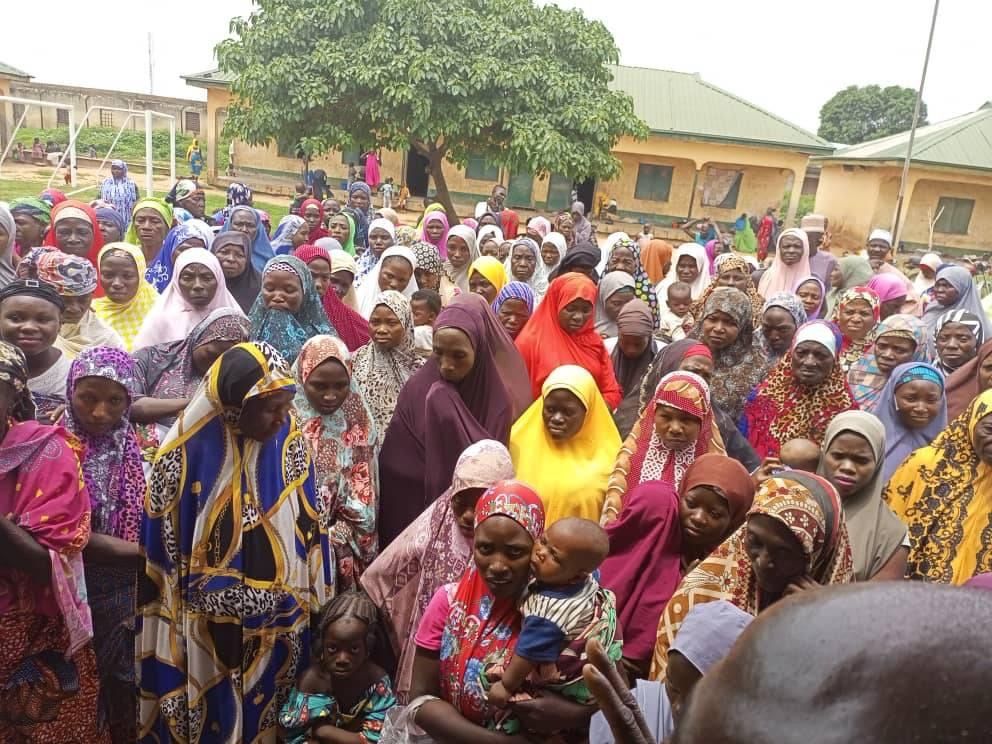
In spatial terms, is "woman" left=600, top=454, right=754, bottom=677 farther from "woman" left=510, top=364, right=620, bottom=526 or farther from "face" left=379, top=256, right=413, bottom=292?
"face" left=379, top=256, right=413, bottom=292

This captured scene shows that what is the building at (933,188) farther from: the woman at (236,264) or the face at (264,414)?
the face at (264,414)

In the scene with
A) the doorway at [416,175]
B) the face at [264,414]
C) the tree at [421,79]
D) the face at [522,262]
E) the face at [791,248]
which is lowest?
the face at [264,414]

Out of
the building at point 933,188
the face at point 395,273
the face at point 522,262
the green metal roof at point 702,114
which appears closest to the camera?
the face at point 395,273

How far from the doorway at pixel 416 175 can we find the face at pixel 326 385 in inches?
882

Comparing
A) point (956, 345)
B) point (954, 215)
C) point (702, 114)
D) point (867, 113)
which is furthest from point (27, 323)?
point (867, 113)

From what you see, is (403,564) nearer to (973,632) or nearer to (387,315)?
(387,315)

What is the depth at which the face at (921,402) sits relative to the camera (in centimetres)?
369

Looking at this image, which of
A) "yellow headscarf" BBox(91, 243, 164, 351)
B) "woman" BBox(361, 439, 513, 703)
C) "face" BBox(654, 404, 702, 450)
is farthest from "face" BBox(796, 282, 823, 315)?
"yellow headscarf" BBox(91, 243, 164, 351)

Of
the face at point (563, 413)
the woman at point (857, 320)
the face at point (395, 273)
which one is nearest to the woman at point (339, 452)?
the face at point (563, 413)

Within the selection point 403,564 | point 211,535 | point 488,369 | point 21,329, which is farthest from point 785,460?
point 21,329

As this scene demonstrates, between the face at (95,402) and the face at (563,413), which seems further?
the face at (563,413)

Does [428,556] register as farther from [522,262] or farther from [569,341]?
[522,262]

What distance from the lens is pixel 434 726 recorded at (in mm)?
2145

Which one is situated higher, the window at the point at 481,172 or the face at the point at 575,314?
the window at the point at 481,172
